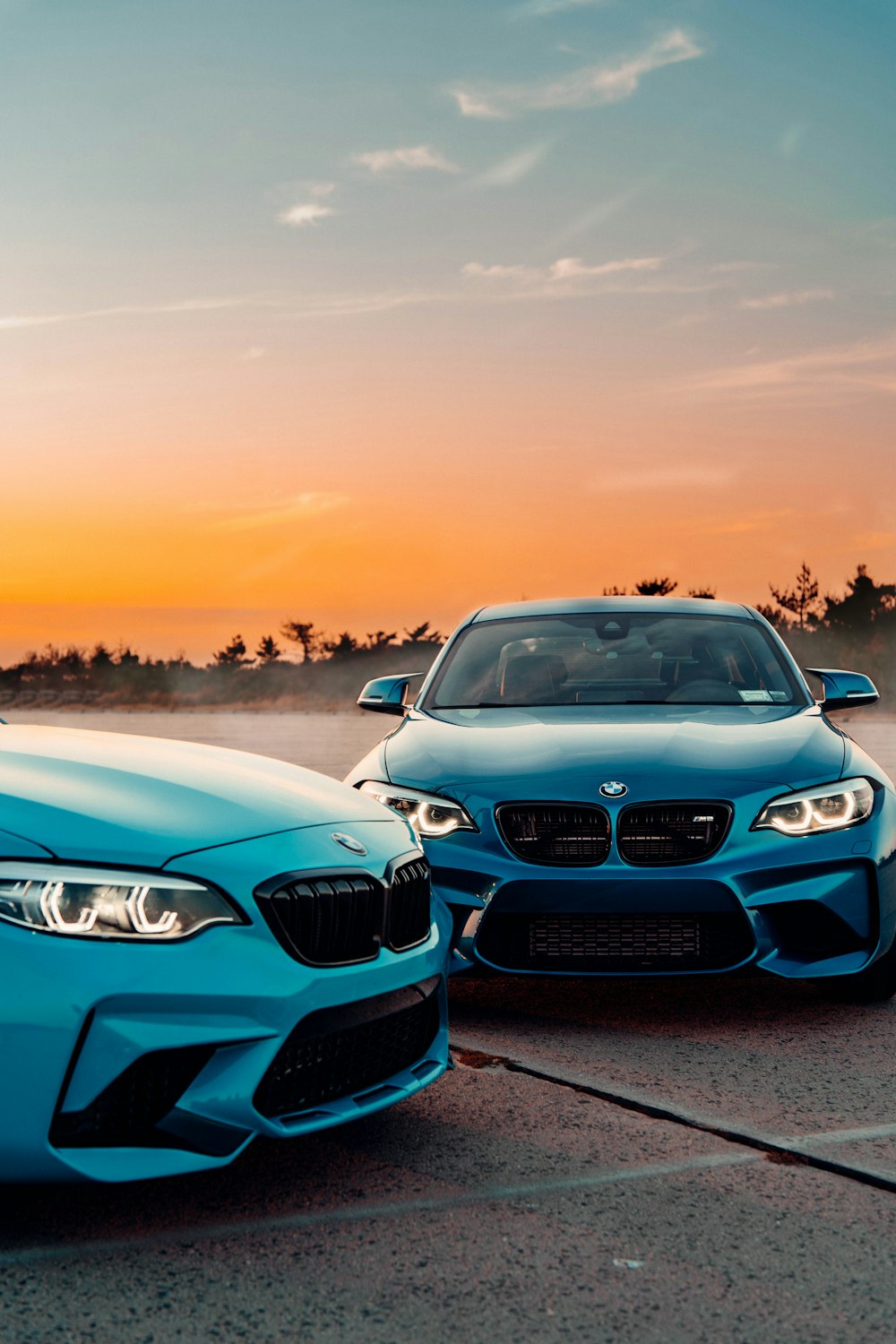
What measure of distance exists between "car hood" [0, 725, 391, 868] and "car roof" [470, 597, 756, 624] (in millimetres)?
3004

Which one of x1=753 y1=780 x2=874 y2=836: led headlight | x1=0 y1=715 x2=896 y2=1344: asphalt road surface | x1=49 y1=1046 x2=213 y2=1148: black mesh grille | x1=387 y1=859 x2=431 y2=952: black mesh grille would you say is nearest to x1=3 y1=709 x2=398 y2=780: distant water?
x1=753 y1=780 x2=874 y2=836: led headlight

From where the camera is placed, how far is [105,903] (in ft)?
9.95

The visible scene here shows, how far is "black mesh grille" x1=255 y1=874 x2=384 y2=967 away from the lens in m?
3.23

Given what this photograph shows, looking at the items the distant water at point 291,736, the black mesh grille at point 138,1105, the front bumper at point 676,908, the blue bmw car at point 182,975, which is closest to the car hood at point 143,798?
the blue bmw car at point 182,975

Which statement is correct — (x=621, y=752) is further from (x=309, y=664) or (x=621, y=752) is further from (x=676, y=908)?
(x=309, y=664)

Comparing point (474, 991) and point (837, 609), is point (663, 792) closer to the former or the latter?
point (474, 991)

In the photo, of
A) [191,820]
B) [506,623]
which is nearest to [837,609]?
[506,623]

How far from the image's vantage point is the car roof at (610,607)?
23.3ft

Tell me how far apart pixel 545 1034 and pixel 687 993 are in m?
0.95

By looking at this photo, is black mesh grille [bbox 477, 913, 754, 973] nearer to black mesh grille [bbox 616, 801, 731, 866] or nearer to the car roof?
black mesh grille [bbox 616, 801, 731, 866]

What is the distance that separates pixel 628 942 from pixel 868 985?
3.63 ft

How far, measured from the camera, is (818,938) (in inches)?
197

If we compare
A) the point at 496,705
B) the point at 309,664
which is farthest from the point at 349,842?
the point at 309,664

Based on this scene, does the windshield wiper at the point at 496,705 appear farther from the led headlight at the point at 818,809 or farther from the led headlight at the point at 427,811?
the led headlight at the point at 818,809
